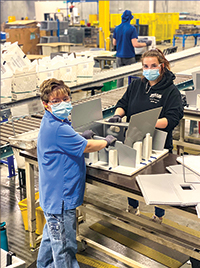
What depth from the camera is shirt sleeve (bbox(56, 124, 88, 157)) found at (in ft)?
6.35

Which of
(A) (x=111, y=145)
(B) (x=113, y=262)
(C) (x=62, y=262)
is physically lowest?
(B) (x=113, y=262)

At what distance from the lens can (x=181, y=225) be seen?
3111mm

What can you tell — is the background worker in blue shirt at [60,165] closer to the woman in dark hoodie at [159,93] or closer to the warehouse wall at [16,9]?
the woman in dark hoodie at [159,93]

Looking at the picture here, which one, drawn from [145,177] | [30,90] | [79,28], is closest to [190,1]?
[79,28]

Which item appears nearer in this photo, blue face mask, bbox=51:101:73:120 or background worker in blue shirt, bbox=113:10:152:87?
blue face mask, bbox=51:101:73:120

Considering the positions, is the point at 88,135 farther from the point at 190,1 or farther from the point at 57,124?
the point at 190,1

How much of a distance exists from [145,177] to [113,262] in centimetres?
105

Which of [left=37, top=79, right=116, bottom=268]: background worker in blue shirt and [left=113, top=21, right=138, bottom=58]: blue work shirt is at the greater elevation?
[left=113, top=21, right=138, bottom=58]: blue work shirt

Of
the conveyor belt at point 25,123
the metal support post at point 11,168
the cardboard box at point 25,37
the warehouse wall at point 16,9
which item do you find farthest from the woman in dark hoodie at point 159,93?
the warehouse wall at point 16,9

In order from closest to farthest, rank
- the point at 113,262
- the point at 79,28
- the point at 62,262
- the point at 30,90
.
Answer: the point at 62,262 < the point at 113,262 < the point at 30,90 < the point at 79,28

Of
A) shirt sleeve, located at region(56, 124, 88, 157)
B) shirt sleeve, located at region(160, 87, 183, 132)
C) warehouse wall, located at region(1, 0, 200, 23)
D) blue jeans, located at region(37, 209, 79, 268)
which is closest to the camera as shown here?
shirt sleeve, located at region(56, 124, 88, 157)

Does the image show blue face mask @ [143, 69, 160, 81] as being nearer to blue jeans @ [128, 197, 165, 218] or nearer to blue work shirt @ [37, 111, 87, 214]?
blue work shirt @ [37, 111, 87, 214]

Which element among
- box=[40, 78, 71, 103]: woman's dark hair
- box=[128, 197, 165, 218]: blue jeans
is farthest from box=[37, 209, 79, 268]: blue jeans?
box=[128, 197, 165, 218]: blue jeans

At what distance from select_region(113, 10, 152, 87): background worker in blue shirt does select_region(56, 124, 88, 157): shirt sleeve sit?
4208 mm
